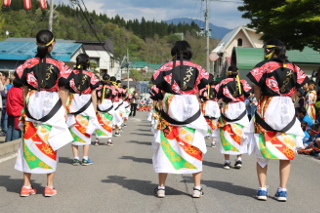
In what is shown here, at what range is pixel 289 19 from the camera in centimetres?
1866

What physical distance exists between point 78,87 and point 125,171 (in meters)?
1.98

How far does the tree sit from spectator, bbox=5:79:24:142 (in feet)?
36.8

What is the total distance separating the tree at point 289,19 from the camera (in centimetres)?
1769

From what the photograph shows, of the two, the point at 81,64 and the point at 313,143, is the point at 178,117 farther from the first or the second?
the point at 313,143

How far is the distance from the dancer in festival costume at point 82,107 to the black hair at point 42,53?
2.84 meters

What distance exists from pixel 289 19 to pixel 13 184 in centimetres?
1501

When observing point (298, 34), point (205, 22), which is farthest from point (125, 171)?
point (205, 22)

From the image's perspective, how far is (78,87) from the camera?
28.8 feet

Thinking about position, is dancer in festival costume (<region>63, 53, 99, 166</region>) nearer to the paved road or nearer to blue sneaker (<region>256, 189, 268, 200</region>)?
the paved road

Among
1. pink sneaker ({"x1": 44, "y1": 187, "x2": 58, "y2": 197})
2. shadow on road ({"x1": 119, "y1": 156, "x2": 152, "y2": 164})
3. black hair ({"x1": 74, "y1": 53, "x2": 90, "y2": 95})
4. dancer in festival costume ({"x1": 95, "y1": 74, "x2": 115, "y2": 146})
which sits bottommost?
shadow on road ({"x1": 119, "y1": 156, "x2": 152, "y2": 164})

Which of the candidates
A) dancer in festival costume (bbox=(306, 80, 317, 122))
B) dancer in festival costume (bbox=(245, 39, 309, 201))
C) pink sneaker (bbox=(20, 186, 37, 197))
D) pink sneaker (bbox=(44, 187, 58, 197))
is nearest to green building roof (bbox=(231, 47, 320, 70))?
dancer in festival costume (bbox=(306, 80, 317, 122))

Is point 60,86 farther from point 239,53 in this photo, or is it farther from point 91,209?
point 239,53

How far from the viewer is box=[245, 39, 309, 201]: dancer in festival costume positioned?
5.71 meters

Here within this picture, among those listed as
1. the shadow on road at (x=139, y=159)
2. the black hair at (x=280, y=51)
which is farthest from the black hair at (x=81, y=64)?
the black hair at (x=280, y=51)
